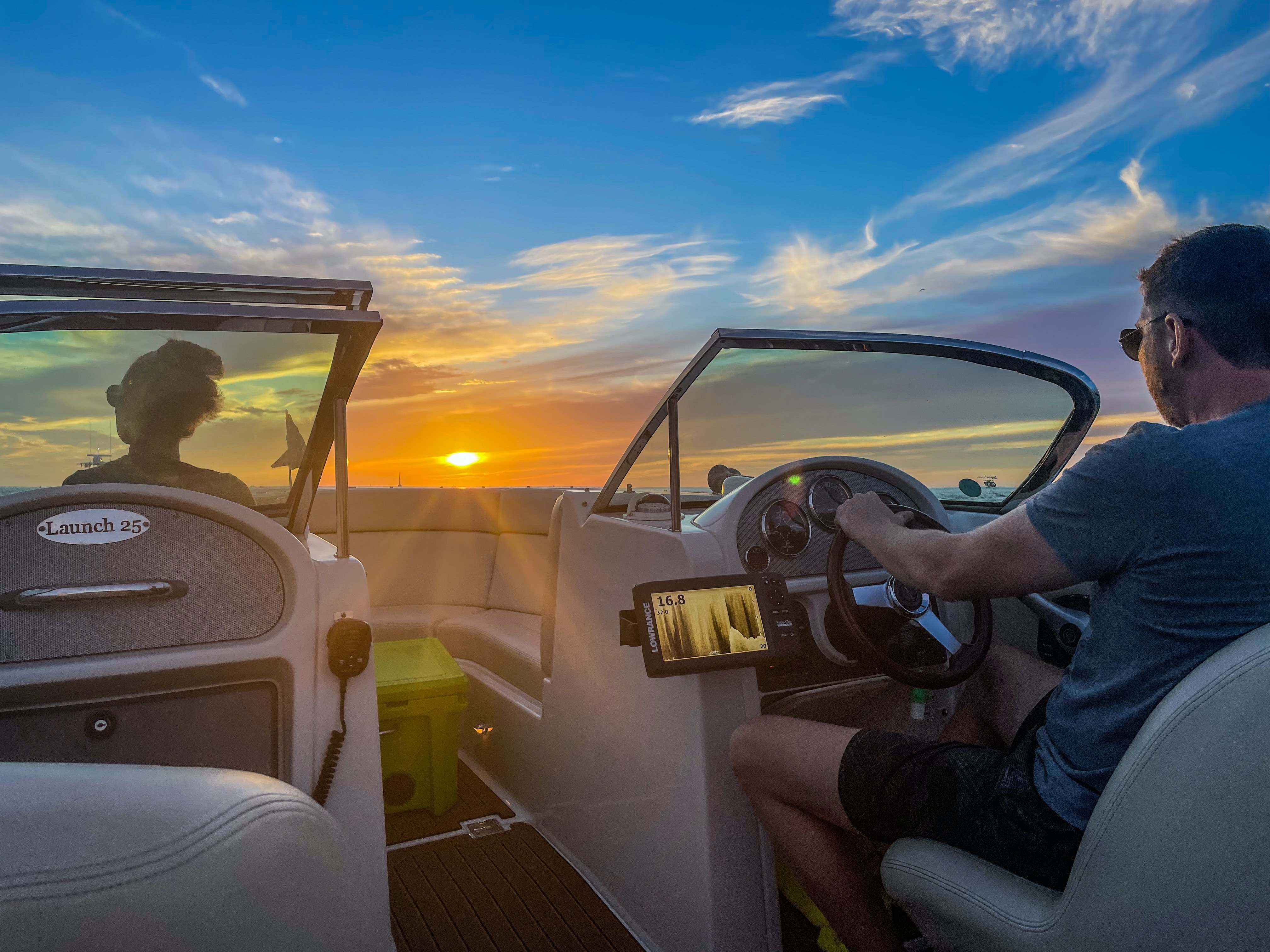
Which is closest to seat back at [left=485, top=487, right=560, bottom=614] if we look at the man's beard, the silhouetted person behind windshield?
the silhouetted person behind windshield

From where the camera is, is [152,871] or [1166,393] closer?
[152,871]

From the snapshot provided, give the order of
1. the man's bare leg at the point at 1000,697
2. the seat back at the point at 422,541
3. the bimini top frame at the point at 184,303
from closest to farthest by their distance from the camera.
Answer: the bimini top frame at the point at 184,303 < the man's bare leg at the point at 1000,697 < the seat back at the point at 422,541

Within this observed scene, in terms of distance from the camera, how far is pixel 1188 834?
3.20 ft

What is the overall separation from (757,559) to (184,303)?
53.9 inches

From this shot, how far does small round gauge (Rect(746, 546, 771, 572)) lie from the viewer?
200 centimetres

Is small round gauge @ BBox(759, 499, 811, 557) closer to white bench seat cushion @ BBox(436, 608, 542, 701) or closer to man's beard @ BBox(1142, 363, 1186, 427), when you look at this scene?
man's beard @ BBox(1142, 363, 1186, 427)

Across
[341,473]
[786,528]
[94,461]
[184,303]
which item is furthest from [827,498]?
[94,461]

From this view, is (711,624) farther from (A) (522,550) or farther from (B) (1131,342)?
(A) (522,550)

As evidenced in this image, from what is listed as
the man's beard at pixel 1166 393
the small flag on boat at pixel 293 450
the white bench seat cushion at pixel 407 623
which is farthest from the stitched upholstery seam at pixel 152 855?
the white bench seat cushion at pixel 407 623

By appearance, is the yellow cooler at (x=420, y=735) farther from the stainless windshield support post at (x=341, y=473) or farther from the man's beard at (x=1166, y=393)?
the man's beard at (x=1166, y=393)

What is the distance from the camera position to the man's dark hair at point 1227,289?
1305 mm

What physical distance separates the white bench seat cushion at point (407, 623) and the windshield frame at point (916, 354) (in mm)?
2199

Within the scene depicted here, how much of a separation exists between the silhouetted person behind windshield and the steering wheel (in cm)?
153

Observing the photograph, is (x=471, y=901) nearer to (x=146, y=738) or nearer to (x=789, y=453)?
(x=146, y=738)
